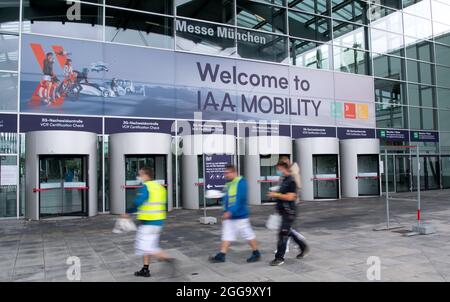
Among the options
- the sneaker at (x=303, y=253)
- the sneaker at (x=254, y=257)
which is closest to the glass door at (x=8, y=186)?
the sneaker at (x=254, y=257)

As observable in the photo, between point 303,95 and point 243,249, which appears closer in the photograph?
point 243,249

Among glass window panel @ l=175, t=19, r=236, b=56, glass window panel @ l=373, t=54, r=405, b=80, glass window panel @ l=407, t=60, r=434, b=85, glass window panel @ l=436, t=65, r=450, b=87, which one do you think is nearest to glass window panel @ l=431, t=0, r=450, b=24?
glass window panel @ l=436, t=65, r=450, b=87

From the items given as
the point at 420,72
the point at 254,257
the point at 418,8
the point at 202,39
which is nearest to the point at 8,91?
the point at 202,39

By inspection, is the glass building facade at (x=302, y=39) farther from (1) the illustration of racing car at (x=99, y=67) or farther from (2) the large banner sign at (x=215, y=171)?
(2) the large banner sign at (x=215, y=171)

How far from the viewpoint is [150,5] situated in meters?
16.7

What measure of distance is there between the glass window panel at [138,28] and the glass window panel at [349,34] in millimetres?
9544

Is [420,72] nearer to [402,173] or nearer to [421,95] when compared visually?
[421,95]

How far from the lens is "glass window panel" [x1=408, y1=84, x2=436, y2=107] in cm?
2328

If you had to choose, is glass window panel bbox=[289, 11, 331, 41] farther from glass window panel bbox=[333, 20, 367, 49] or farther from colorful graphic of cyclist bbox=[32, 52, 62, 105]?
colorful graphic of cyclist bbox=[32, 52, 62, 105]

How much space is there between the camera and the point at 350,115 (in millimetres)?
20828

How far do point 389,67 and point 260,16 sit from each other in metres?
8.90

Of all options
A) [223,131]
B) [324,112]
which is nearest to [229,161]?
[223,131]
